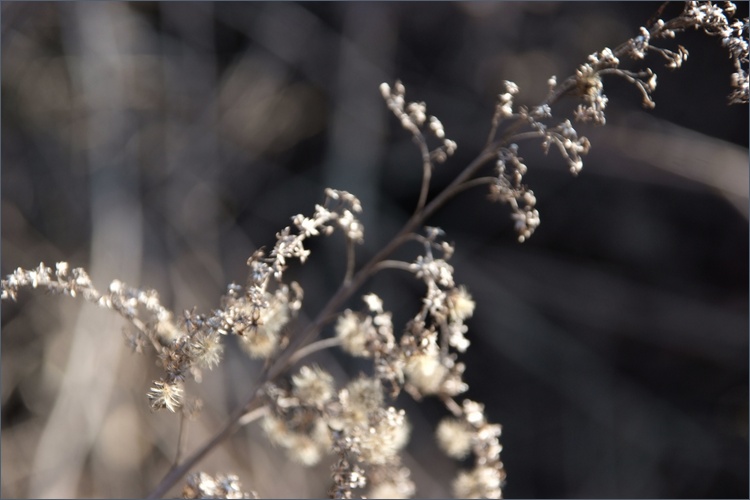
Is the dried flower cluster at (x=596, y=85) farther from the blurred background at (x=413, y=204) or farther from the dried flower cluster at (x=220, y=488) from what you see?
the blurred background at (x=413, y=204)

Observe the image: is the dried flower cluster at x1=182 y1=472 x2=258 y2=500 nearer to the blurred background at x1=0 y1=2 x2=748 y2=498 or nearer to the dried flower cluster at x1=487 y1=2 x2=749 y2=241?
the dried flower cluster at x1=487 y1=2 x2=749 y2=241

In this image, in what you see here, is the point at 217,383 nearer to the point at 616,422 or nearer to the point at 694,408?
the point at 616,422

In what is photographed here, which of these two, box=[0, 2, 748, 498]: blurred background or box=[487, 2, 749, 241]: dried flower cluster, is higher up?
box=[0, 2, 748, 498]: blurred background

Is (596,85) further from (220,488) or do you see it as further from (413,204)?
(413,204)

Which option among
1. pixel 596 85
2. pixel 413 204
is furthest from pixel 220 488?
pixel 413 204

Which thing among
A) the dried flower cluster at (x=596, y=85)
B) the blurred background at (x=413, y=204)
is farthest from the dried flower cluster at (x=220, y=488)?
the blurred background at (x=413, y=204)

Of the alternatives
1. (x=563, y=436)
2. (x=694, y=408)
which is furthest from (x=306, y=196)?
(x=694, y=408)

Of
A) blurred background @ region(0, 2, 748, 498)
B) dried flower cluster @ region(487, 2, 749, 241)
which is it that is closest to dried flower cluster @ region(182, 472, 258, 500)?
dried flower cluster @ region(487, 2, 749, 241)

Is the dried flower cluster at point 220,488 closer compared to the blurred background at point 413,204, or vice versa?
the dried flower cluster at point 220,488
